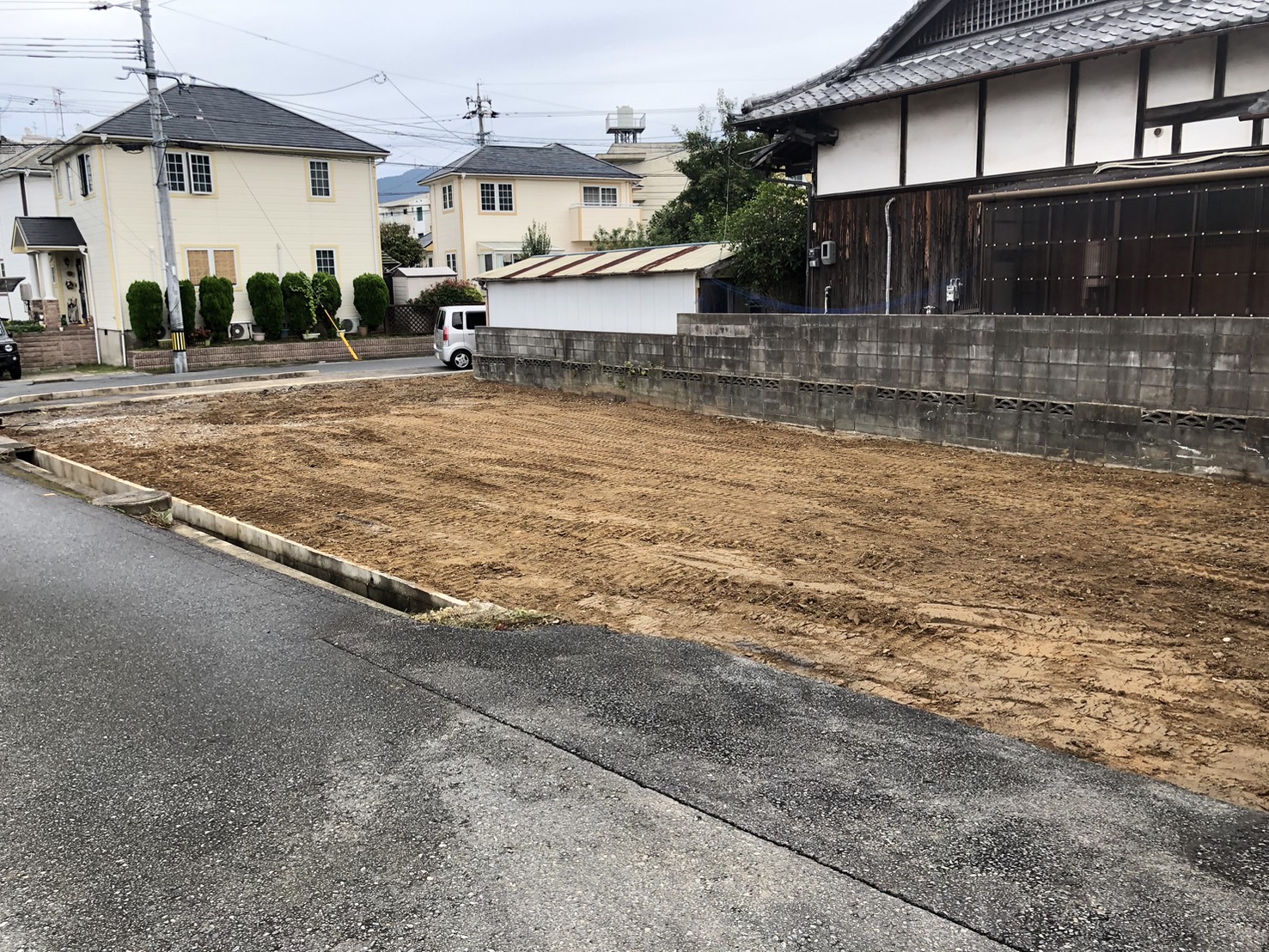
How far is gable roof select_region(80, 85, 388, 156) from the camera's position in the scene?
30438 mm

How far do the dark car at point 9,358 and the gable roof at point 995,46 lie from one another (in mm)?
21075

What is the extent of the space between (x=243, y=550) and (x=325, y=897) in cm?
581

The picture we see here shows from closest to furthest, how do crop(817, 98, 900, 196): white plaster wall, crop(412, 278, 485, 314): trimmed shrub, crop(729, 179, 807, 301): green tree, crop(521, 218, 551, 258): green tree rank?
crop(817, 98, 900, 196): white plaster wall
crop(729, 179, 807, 301): green tree
crop(412, 278, 485, 314): trimmed shrub
crop(521, 218, 551, 258): green tree

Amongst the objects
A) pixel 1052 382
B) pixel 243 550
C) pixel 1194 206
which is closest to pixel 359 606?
pixel 243 550

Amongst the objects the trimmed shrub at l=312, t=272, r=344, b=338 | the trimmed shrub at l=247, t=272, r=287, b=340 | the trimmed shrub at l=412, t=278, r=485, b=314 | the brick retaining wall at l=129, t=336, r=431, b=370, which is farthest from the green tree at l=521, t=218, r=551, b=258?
the trimmed shrub at l=247, t=272, r=287, b=340

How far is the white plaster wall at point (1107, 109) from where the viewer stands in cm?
1221

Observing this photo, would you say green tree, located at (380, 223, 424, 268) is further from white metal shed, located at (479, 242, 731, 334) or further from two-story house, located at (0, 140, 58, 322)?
white metal shed, located at (479, 242, 731, 334)

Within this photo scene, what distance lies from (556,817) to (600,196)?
41275 millimetres

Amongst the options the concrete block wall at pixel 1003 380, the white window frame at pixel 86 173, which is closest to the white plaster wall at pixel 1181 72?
the concrete block wall at pixel 1003 380

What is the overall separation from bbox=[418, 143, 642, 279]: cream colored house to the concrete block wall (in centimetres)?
2649

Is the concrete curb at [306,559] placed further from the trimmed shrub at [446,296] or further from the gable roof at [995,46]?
the trimmed shrub at [446,296]

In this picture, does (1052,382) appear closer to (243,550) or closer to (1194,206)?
(1194,206)

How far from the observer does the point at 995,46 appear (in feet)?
44.8

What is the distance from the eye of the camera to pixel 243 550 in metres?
8.62
